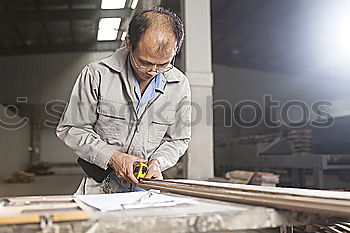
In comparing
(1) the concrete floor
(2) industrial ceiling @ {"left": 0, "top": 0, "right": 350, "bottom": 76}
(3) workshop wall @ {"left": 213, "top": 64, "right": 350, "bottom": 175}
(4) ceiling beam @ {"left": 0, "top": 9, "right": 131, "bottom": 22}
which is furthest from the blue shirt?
(3) workshop wall @ {"left": 213, "top": 64, "right": 350, "bottom": 175}

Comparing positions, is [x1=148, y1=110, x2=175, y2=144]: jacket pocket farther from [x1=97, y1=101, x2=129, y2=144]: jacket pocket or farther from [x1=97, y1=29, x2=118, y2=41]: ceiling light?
[x1=97, y1=29, x2=118, y2=41]: ceiling light

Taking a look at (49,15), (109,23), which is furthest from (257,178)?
(49,15)

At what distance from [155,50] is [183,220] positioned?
3.73ft

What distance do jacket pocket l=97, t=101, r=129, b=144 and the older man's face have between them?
28 centimetres

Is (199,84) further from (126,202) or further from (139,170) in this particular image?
(126,202)

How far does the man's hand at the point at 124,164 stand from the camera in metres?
1.79

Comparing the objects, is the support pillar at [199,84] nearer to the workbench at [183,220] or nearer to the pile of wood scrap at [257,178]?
the pile of wood scrap at [257,178]

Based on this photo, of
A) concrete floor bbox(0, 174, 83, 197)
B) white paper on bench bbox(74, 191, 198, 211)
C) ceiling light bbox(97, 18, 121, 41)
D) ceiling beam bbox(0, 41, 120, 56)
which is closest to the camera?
white paper on bench bbox(74, 191, 198, 211)

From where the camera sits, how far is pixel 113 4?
5695 mm

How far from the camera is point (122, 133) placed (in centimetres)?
209

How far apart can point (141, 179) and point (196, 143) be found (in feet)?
10.5

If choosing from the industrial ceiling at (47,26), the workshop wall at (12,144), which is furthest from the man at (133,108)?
the industrial ceiling at (47,26)

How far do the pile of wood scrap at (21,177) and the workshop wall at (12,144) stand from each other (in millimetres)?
75

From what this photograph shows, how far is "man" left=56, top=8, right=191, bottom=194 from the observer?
1.89 meters
